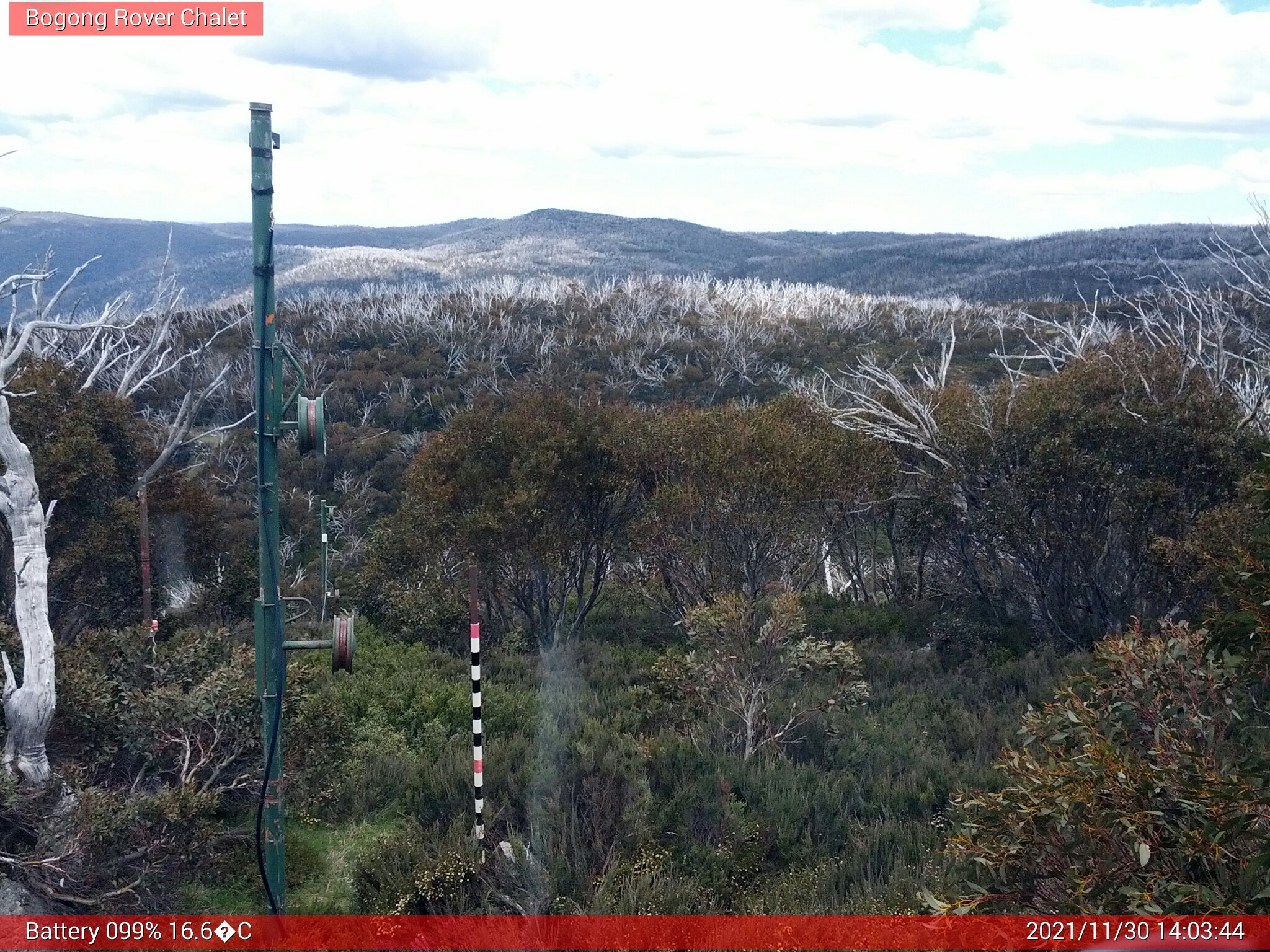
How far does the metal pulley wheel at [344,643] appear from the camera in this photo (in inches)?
219

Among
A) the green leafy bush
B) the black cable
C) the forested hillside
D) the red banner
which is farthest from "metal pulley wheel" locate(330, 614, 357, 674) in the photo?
the green leafy bush

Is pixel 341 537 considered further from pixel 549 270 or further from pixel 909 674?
pixel 549 270

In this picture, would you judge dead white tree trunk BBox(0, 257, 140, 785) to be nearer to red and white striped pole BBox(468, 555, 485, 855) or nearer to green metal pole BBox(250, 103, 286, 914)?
green metal pole BBox(250, 103, 286, 914)

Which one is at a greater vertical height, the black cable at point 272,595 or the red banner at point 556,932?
the black cable at point 272,595

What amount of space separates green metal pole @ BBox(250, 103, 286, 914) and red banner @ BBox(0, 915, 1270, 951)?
0.71 meters

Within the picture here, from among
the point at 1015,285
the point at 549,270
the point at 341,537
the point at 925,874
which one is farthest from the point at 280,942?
the point at 549,270

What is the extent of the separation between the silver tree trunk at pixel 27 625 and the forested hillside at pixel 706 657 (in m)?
0.30

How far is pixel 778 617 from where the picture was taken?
9805mm

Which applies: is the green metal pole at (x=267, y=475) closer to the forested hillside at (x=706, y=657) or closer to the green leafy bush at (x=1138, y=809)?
the forested hillside at (x=706, y=657)

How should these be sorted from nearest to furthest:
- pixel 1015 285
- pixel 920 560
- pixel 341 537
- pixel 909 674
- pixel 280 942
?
pixel 280 942
pixel 909 674
pixel 920 560
pixel 341 537
pixel 1015 285

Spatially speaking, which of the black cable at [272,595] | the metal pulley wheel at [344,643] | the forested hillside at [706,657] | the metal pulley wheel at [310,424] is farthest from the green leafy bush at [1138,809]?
the metal pulley wheel at [310,424]

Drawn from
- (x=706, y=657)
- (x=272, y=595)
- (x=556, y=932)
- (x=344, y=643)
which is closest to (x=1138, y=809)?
(x=556, y=932)

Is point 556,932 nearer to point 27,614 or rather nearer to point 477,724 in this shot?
point 477,724

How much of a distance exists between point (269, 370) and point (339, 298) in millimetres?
58197
